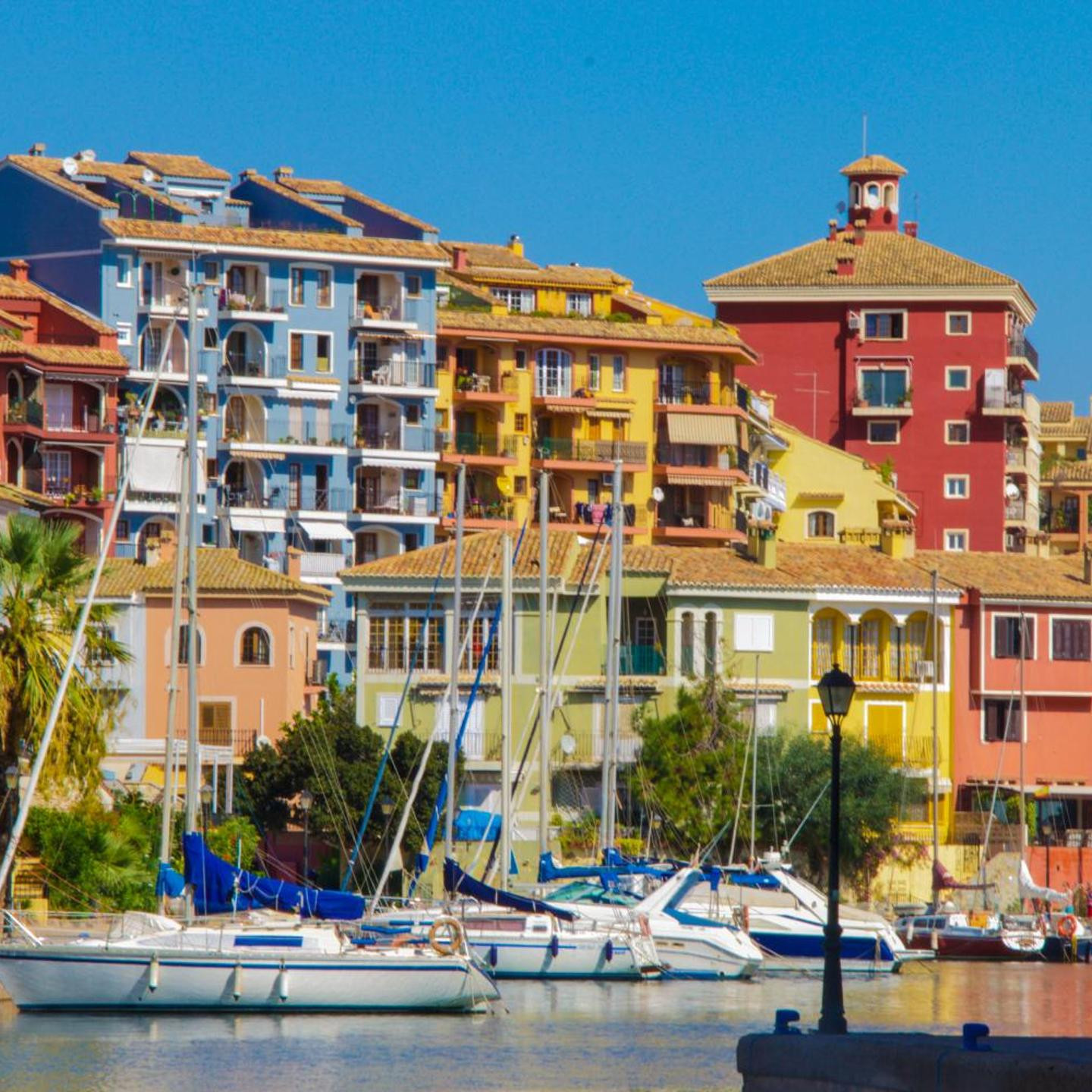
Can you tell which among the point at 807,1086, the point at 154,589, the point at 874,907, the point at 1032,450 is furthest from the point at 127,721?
the point at 1032,450

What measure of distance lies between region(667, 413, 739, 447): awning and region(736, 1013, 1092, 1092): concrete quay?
84.7m

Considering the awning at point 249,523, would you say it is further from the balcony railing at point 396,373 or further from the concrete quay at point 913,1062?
the concrete quay at point 913,1062

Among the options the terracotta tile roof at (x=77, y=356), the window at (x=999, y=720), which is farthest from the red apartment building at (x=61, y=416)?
the window at (x=999, y=720)

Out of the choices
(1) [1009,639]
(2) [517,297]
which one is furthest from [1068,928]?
(2) [517,297]

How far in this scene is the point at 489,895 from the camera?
184 ft

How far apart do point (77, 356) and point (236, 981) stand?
46.2 m

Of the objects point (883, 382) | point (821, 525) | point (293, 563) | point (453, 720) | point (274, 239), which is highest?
point (274, 239)

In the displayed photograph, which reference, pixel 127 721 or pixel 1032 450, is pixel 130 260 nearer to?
pixel 127 721

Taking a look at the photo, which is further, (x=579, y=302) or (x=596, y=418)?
(x=579, y=302)

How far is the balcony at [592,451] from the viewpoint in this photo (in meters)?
110

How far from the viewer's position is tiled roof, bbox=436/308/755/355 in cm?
10881

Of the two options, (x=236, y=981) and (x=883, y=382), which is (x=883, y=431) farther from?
(x=236, y=981)

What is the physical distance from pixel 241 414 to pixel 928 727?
34.2 metres

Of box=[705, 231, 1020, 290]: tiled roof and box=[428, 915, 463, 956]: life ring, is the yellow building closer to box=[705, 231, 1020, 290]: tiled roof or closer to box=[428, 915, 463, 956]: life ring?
box=[705, 231, 1020, 290]: tiled roof
